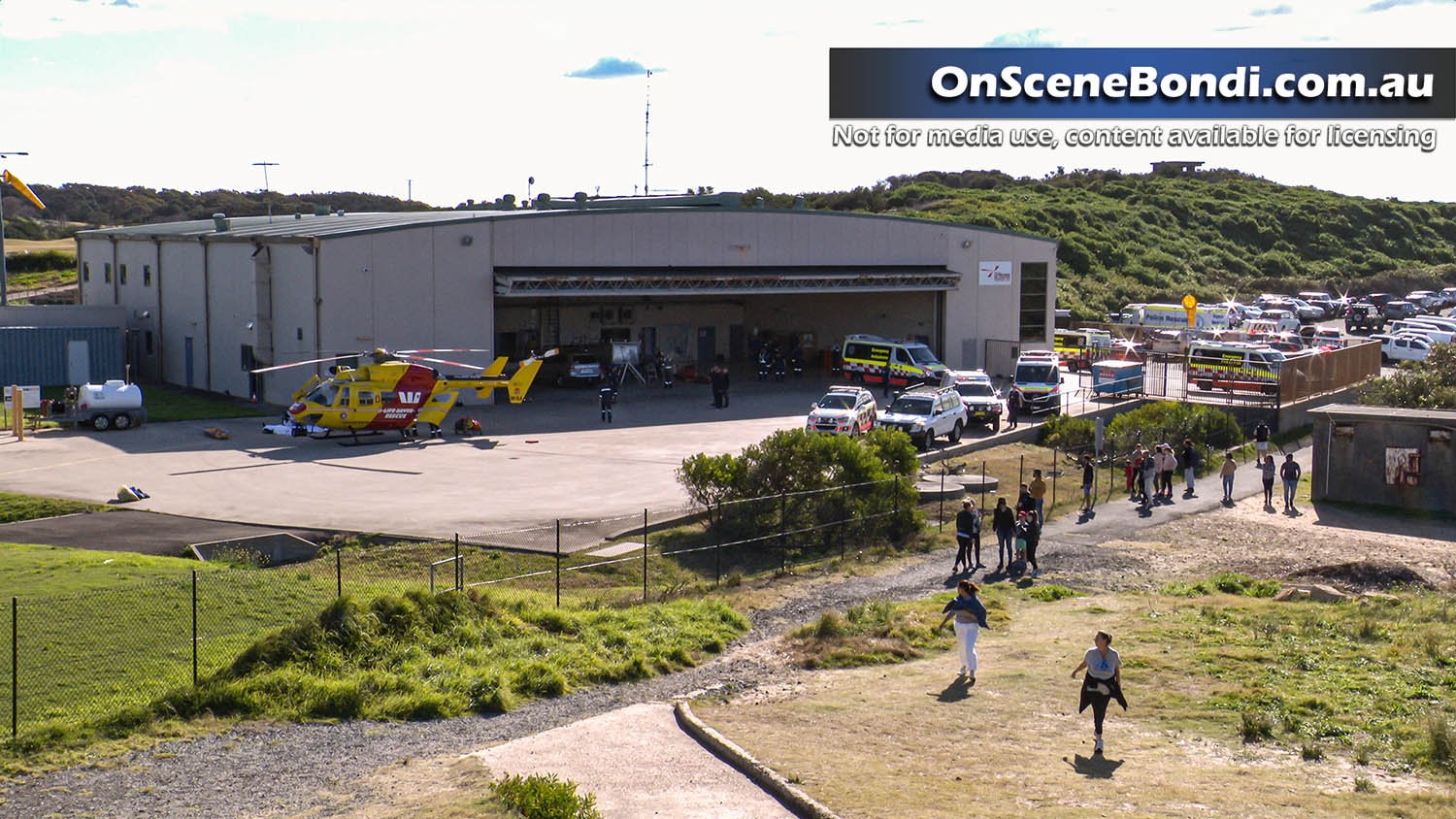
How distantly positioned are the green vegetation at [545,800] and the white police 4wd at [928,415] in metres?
25.5

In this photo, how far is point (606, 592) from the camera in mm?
21219

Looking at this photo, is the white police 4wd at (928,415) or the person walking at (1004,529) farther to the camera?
the white police 4wd at (928,415)

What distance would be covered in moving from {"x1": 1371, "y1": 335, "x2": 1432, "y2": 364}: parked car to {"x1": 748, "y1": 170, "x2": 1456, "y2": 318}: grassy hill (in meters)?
22.0

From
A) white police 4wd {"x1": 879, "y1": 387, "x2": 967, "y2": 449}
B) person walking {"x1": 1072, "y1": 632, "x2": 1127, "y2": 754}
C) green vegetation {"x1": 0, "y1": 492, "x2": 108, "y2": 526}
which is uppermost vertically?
white police 4wd {"x1": 879, "y1": 387, "x2": 967, "y2": 449}

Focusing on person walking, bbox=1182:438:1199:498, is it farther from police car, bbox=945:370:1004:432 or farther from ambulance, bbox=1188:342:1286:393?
ambulance, bbox=1188:342:1286:393

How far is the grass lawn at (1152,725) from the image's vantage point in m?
11.6

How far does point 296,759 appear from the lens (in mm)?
12750

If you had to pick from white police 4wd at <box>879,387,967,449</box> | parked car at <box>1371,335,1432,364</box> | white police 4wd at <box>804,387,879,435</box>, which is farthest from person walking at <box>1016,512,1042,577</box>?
parked car at <box>1371,335,1432,364</box>

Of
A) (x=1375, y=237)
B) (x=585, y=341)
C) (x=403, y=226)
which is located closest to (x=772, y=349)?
(x=585, y=341)

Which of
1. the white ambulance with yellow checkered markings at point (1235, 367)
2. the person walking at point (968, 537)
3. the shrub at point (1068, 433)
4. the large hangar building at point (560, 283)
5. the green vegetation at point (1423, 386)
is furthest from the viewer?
the white ambulance with yellow checkered markings at point (1235, 367)

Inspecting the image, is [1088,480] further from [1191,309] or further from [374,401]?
[1191,309]

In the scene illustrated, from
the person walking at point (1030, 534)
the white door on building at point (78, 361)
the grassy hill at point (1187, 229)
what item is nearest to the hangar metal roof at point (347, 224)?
the white door on building at point (78, 361)

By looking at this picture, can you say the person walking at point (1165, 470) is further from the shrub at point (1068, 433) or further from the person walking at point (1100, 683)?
the person walking at point (1100, 683)

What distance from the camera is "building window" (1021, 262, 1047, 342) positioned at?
56469mm
